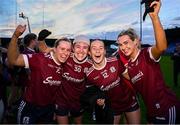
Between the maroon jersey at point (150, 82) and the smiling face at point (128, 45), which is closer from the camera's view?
the maroon jersey at point (150, 82)

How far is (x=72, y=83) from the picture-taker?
6371 mm

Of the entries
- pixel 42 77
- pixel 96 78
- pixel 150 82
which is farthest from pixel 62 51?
pixel 150 82

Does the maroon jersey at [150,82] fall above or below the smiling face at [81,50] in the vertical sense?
below

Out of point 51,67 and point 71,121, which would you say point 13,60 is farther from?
point 71,121

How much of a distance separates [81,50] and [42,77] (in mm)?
830

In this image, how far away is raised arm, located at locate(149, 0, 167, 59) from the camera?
4578 millimetres

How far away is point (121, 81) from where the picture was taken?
6129 mm

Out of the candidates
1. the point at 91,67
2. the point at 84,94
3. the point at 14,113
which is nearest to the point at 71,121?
the point at 14,113

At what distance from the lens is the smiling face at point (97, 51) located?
228 inches

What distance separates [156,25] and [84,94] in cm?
225

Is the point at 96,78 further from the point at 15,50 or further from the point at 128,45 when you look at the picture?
the point at 15,50

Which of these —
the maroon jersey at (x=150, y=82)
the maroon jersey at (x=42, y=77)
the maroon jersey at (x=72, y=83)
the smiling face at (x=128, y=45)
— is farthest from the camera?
the maroon jersey at (x=72, y=83)

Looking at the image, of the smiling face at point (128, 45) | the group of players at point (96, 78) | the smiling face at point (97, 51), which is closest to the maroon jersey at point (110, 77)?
the group of players at point (96, 78)

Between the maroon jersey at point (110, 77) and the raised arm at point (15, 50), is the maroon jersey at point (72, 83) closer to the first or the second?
the maroon jersey at point (110, 77)
